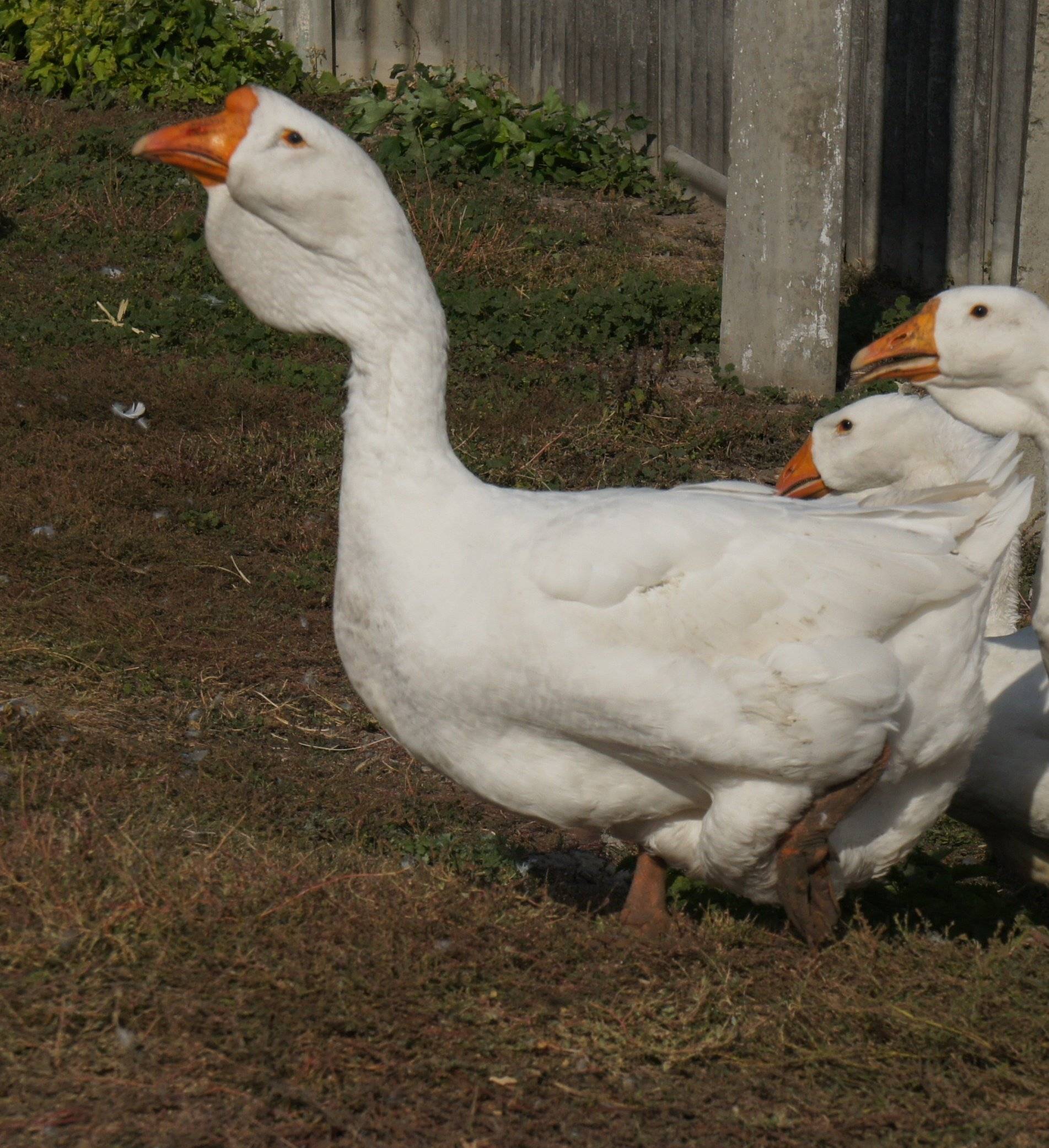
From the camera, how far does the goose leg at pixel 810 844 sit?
3906mm

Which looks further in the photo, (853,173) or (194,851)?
(853,173)

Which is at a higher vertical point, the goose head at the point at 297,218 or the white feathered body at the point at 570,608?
the goose head at the point at 297,218

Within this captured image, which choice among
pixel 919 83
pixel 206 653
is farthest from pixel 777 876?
pixel 919 83

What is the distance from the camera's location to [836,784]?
3.90 m

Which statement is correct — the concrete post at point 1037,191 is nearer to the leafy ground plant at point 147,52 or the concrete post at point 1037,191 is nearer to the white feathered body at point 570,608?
the white feathered body at point 570,608

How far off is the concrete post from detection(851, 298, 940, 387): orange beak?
2.91 metres

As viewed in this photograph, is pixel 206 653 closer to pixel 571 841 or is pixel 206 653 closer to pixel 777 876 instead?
pixel 571 841

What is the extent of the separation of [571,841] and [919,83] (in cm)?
684

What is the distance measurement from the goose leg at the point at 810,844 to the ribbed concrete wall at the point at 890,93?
4009mm

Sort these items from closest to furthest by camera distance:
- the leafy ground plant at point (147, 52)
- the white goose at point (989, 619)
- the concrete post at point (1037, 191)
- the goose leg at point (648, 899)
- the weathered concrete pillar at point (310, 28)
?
the goose leg at point (648, 899) → the white goose at point (989, 619) → the concrete post at point (1037, 191) → the leafy ground plant at point (147, 52) → the weathered concrete pillar at point (310, 28)

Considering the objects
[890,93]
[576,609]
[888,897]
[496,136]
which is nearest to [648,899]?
[888,897]

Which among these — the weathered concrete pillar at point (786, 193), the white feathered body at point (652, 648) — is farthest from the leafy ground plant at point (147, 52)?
the white feathered body at point (652, 648)

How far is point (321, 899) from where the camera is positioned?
155 inches

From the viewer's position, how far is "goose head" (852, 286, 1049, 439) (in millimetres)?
4113
